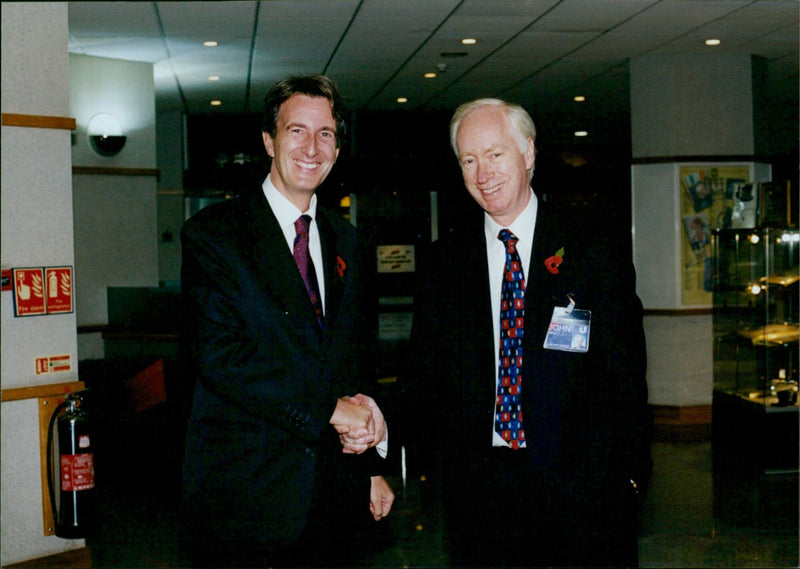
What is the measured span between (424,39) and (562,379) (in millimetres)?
4912

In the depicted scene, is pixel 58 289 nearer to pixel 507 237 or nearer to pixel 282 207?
pixel 282 207

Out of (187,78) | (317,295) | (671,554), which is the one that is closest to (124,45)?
(187,78)

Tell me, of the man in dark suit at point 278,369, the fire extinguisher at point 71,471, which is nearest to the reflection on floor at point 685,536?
the fire extinguisher at point 71,471

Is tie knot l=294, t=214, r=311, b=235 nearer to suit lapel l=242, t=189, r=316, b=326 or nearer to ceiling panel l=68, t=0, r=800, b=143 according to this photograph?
suit lapel l=242, t=189, r=316, b=326

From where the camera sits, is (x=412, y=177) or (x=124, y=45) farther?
(x=412, y=177)

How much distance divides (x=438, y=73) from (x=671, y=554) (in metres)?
5.48

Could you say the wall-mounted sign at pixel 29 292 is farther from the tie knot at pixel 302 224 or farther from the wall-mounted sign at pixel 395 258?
the wall-mounted sign at pixel 395 258

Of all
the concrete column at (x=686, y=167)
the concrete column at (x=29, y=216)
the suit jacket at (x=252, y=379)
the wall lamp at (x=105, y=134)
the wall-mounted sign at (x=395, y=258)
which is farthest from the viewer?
the wall-mounted sign at (x=395, y=258)

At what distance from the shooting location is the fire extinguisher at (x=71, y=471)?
12.1 ft

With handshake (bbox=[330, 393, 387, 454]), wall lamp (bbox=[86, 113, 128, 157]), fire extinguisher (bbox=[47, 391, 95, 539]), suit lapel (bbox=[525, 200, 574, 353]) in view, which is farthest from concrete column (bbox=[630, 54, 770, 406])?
handshake (bbox=[330, 393, 387, 454])

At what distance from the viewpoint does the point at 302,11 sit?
5.62 m

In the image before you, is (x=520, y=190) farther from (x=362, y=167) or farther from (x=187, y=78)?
(x=362, y=167)

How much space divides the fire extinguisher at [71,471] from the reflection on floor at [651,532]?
52 centimetres

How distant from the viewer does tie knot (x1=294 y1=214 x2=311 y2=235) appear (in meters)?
2.42
